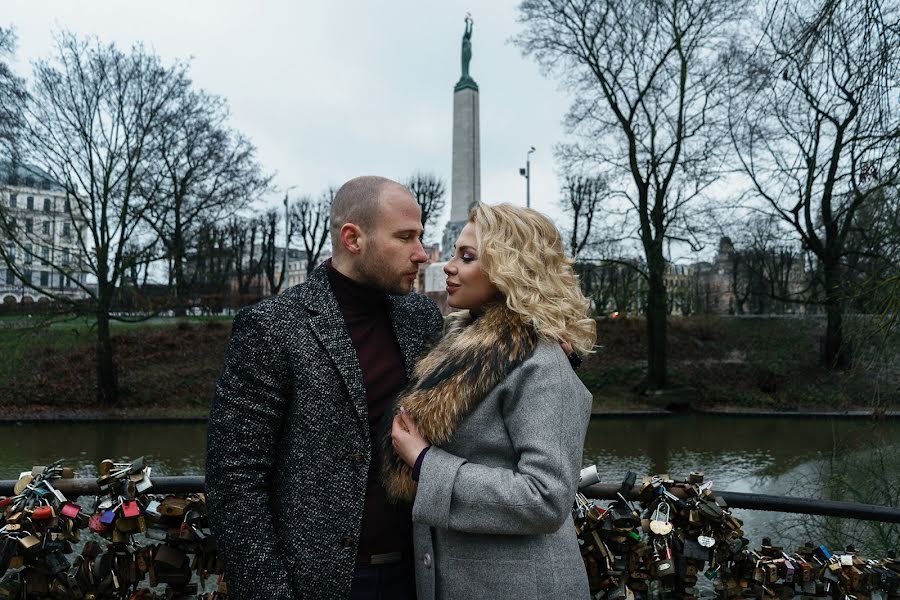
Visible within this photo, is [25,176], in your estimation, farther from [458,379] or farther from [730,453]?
[458,379]

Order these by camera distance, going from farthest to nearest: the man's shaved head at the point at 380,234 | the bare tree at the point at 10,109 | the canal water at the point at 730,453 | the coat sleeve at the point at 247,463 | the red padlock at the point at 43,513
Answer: the bare tree at the point at 10,109
the canal water at the point at 730,453
the red padlock at the point at 43,513
the man's shaved head at the point at 380,234
the coat sleeve at the point at 247,463

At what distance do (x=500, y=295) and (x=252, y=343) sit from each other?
0.78 m

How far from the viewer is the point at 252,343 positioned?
1991 millimetres

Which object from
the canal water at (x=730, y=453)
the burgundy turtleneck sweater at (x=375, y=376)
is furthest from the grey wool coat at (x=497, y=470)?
the canal water at (x=730, y=453)

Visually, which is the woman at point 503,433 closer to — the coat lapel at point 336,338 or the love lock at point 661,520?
the coat lapel at point 336,338

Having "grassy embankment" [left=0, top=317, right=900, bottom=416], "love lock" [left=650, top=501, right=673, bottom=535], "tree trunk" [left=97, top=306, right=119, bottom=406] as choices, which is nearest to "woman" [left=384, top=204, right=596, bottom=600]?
"love lock" [left=650, top=501, right=673, bottom=535]

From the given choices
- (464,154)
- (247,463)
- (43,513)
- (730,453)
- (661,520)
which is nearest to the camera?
(247,463)

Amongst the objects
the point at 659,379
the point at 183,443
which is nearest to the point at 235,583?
the point at 183,443

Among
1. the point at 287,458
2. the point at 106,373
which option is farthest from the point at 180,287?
the point at 287,458

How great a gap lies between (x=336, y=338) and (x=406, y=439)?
1.39 ft

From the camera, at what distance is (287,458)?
1990 millimetres

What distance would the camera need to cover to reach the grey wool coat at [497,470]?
1774 millimetres

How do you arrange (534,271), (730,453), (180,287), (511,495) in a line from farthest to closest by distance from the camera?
(180,287), (730,453), (534,271), (511,495)

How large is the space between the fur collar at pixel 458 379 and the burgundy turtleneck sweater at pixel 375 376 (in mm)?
109
